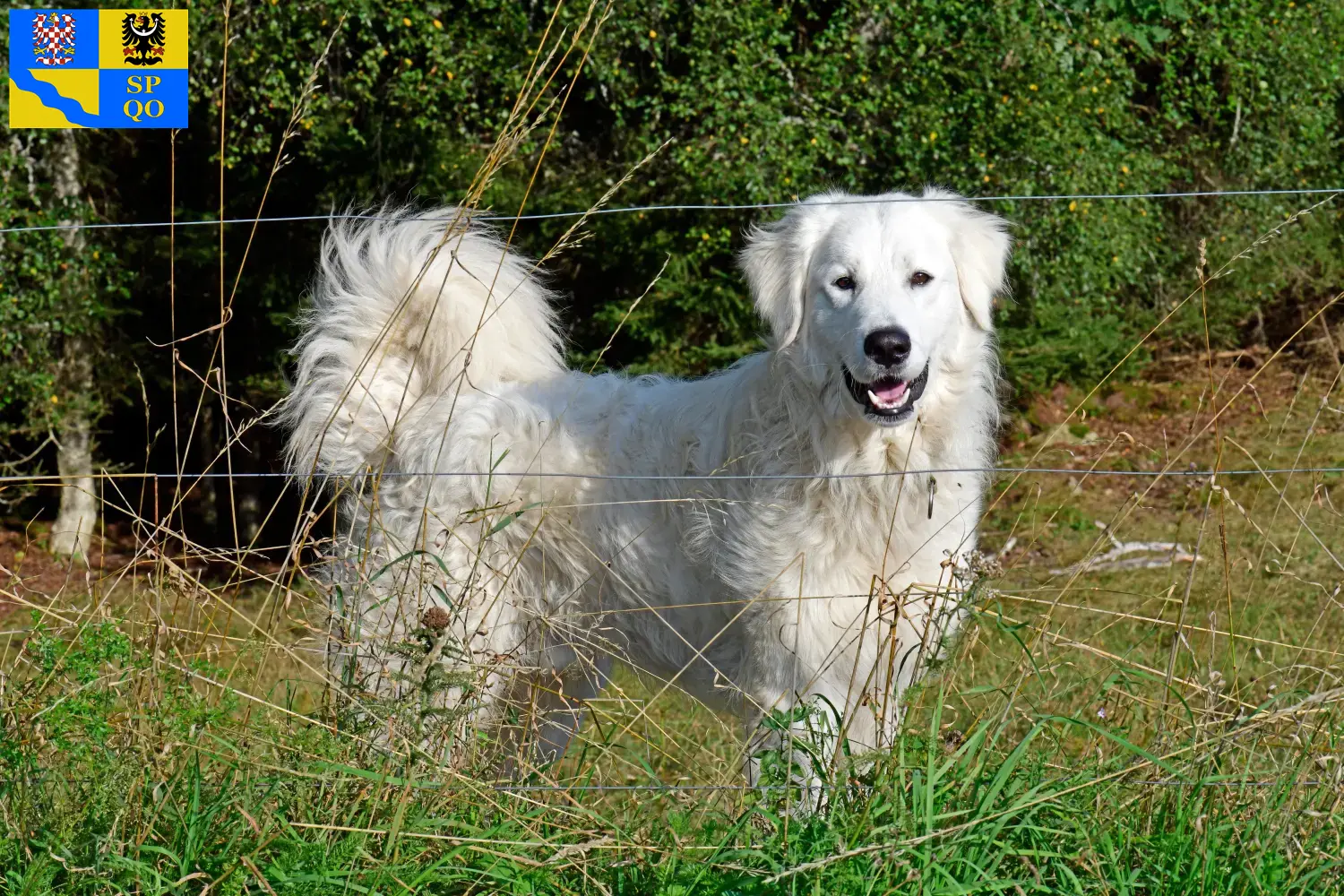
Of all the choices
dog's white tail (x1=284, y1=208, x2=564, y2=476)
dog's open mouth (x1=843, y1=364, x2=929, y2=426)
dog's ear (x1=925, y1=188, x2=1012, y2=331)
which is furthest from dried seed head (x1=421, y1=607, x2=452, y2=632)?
dog's ear (x1=925, y1=188, x2=1012, y2=331)

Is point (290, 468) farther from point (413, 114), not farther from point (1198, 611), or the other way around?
point (1198, 611)

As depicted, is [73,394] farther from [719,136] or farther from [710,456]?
[710,456]

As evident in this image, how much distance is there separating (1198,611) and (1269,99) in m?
4.20

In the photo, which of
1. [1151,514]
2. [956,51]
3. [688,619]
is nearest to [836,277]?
[688,619]

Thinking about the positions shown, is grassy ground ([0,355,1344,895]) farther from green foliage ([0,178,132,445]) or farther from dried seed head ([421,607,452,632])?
green foliage ([0,178,132,445])

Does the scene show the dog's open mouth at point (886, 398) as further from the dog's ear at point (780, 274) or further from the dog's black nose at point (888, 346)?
the dog's ear at point (780, 274)

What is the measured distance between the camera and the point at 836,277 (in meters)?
3.29

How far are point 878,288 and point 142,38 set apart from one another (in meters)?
4.87

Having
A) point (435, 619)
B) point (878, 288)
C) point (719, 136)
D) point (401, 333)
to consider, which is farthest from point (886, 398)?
Answer: point (719, 136)

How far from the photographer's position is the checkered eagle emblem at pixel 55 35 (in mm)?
6230

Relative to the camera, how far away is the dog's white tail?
392 centimetres

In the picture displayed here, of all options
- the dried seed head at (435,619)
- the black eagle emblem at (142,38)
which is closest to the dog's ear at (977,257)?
the dried seed head at (435,619)

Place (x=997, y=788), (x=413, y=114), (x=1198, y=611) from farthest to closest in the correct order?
(x=413, y=114) → (x=1198, y=611) → (x=997, y=788)

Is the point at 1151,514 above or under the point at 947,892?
under
